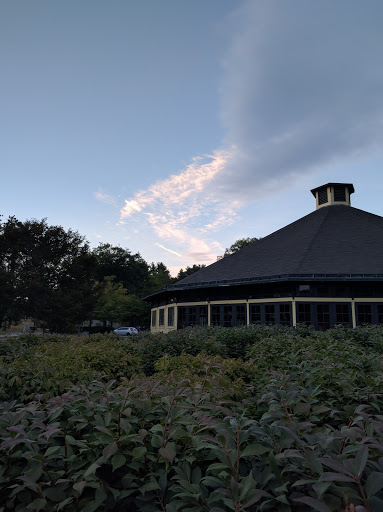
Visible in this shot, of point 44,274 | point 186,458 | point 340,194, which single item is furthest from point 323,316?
point 44,274

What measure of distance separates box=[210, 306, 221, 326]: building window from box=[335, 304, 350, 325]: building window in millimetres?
7290

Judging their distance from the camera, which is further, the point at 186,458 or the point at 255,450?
the point at 186,458

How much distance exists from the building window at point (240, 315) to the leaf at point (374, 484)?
20937 millimetres

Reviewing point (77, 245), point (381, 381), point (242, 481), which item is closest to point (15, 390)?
point (242, 481)

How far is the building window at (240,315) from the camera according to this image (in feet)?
72.5

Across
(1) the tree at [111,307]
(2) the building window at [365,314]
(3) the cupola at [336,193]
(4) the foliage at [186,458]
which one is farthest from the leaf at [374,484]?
(1) the tree at [111,307]

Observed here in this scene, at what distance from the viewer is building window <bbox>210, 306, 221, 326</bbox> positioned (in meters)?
23.0

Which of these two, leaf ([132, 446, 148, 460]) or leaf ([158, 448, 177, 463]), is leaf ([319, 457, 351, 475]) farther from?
leaf ([132, 446, 148, 460])

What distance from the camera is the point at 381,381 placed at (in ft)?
11.3

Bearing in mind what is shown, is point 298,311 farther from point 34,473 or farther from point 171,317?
point 34,473

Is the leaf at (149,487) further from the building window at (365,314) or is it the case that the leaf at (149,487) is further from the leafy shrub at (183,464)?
the building window at (365,314)

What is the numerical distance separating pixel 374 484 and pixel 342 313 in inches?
804

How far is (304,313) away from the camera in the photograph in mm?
20047

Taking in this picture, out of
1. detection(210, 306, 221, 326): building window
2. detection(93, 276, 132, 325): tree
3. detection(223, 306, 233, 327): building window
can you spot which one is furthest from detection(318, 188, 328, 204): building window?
detection(93, 276, 132, 325): tree
